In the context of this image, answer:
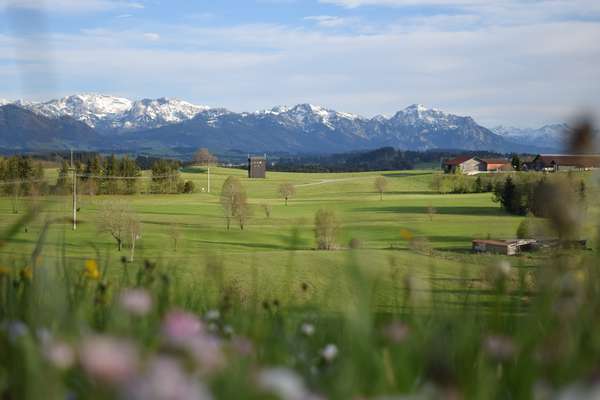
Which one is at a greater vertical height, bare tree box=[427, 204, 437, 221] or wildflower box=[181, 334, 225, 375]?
wildflower box=[181, 334, 225, 375]

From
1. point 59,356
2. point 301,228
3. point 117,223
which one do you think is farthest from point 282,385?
point 301,228

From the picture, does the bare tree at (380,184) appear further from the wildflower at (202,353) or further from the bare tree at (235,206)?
the wildflower at (202,353)

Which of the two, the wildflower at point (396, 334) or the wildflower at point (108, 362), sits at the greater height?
the wildflower at point (108, 362)

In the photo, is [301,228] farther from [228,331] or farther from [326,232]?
[228,331]

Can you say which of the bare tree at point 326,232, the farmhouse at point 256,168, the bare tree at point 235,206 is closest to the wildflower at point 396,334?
the bare tree at point 326,232

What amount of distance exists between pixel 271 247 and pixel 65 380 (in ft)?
180

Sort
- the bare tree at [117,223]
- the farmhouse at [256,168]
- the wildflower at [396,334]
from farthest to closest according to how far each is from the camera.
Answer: the farmhouse at [256,168] < the bare tree at [117,223] < the wildflower at [396,334]

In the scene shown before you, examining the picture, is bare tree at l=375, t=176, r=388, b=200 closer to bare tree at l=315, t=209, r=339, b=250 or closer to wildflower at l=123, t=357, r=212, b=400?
bare tree at l=315, t=209, r=339, b=250

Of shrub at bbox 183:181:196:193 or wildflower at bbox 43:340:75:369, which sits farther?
shrub at bbox 183:181:196:193

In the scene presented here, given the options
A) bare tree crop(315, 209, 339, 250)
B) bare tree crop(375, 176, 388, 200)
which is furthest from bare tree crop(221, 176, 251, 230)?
bare tree crop(375, 176, 388, 200)

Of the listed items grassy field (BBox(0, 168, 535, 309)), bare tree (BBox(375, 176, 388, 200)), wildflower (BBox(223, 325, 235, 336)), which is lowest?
grassy field (BBox(0, 168, 535, 309))

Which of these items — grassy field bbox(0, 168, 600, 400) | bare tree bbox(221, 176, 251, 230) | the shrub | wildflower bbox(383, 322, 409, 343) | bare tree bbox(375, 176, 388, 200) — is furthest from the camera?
the shrub

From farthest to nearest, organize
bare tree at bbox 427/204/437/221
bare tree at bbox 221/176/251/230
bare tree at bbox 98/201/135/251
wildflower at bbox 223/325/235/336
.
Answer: bare tree at bbox 427/204/437/221
bare tree at bbox 221/176/251/230
bare tree at bbox 98/201/135/251
wildflower at bbox 223/325/235/336

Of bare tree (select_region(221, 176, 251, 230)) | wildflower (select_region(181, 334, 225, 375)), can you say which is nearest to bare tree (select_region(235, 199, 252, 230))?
bare tree (select_region(221, 176, 251, 230))
